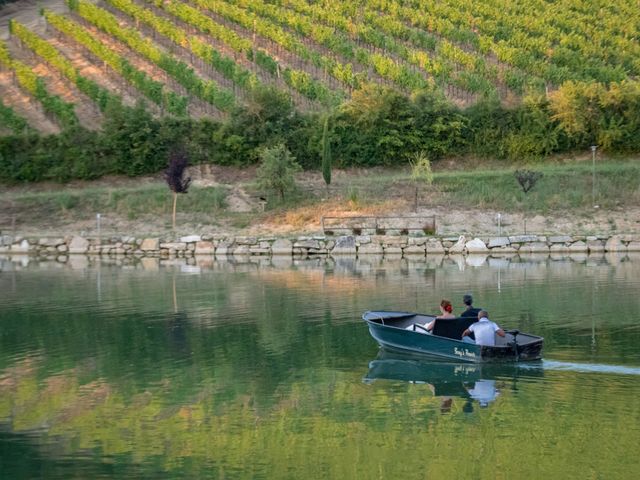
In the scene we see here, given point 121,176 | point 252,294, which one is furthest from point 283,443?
point 121,176

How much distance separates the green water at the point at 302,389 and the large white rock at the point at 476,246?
10.9 m

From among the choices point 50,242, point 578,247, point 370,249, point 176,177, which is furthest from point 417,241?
point 50,242

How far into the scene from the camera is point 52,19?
71750 mm

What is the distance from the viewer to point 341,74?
61625 millimetres

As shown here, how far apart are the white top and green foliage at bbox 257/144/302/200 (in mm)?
27902

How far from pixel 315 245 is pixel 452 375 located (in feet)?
→ 79.7

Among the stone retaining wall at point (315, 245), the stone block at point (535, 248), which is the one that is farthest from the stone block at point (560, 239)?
the stone block at point (535, 248)

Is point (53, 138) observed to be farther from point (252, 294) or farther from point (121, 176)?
point (252, 294)

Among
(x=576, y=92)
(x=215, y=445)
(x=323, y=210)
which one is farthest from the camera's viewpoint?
(x=576, y=92)

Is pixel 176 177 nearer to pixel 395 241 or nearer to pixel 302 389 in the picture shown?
pixel 395 241

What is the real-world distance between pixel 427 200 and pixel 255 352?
87.7 ft

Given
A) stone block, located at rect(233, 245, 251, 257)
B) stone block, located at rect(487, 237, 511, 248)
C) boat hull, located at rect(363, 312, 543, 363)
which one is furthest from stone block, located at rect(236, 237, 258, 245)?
boat hull, located at rect(363, 312, 543, 363)

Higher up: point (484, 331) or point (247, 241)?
point (247, 241)

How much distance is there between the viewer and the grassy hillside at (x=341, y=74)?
5141cm
